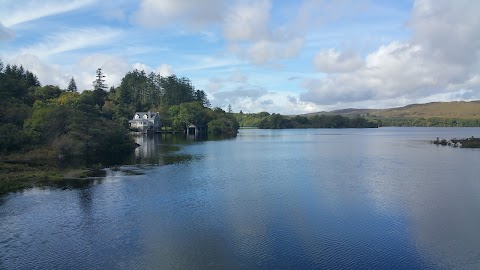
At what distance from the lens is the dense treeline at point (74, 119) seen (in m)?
40.7

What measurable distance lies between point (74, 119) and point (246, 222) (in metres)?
32.7

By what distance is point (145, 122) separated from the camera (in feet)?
303

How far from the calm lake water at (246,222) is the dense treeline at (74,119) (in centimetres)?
1362

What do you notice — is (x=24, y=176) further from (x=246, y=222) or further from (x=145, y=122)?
(x=145, y=122)

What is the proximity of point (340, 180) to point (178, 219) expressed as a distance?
1569 cm

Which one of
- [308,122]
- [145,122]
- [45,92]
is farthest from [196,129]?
[308,122]

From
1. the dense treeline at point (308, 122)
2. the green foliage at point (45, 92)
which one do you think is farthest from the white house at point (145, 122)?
the dense treeline at point (308, 122)

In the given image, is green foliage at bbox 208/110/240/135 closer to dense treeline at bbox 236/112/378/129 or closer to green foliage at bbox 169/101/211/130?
green foliage at bbox 169/101/211/130

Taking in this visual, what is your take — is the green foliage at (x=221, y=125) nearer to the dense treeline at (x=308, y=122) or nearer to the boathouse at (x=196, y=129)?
the boathouse at (x=196, y=129)

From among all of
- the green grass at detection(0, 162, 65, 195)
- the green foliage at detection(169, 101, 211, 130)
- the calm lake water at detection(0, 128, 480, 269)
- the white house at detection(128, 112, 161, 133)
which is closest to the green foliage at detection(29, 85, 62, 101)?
the white house at detection(128, 112, 161, 133)

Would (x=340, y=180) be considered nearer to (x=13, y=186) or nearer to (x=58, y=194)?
(x=58, y=194)

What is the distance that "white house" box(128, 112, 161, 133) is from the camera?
9225cm

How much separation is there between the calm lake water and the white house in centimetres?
6185

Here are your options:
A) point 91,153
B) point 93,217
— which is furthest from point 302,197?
point 91,153
